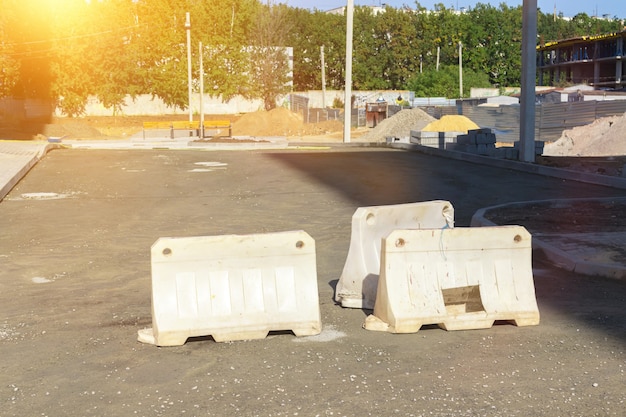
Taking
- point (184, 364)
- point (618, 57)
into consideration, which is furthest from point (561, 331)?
point (618, 57)

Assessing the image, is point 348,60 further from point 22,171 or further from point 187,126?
point 22,171

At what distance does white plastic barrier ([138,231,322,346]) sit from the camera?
21.1 feet

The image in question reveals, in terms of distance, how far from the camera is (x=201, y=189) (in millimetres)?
18062

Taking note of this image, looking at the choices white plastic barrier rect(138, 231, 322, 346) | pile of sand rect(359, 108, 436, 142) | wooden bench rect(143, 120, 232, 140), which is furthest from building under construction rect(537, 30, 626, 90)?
white plastic barrier rect(138, 231, 322, 346)

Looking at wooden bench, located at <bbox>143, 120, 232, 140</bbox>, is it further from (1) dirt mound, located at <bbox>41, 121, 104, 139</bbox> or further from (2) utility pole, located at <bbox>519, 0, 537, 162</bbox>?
(2) utility pole, located at <bbox>519, 0, 537, 162</bbox>

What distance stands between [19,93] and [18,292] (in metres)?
66.4

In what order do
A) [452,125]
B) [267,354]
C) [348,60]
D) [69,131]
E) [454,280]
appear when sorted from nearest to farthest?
1. [267,354]
2. [454,280]
3. [348,60]
4. [452,125]
5. [69,131]

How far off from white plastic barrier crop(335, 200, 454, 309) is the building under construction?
91564 millimetres

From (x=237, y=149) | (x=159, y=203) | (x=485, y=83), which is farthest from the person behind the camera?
(x=485, y=83)

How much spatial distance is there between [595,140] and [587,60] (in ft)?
250

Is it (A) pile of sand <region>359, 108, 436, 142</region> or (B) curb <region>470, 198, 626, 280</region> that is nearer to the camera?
(B) curb <region>470, 198, 626, 280</region>

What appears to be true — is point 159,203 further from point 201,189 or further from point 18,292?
point 18,292

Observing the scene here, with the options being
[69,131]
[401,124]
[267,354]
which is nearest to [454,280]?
[267,354]

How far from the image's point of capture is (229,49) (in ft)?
278
